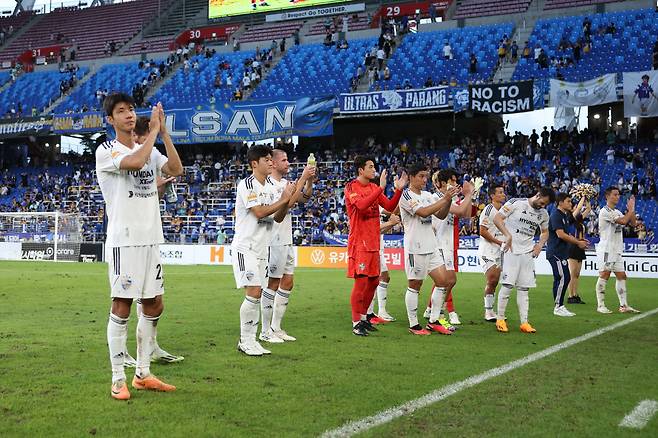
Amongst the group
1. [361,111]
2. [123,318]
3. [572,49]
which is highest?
[572,49]

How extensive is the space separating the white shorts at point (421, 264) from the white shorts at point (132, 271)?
4.75 meters

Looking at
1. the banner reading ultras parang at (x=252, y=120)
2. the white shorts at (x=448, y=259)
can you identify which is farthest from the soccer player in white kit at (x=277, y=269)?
the banner reading ultras parang at (x=252, y=120)

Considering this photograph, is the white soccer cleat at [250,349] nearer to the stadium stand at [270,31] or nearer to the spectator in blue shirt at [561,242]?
the spectator in blue shirt at [561,242]

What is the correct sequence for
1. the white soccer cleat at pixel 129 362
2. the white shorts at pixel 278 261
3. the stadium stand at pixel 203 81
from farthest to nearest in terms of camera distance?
the stadium stand at pixel 203 81 < the white shorts at pixel 278 261 < the white soccer cleat at pixel 129 362

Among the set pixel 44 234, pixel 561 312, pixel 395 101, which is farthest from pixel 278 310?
pixel 44 234

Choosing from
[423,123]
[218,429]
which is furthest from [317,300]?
[423,123]

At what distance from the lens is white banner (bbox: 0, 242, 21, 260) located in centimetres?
3422

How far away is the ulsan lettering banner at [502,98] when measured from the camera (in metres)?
31.2

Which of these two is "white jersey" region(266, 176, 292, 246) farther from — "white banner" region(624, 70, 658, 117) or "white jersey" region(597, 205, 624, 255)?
"white banner" region(624, 70, 658, 117)

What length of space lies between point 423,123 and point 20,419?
1422 inches

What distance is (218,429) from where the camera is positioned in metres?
4.88

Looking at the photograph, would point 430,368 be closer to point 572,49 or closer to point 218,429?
point 218,429

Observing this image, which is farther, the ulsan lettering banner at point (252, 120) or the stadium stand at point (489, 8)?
the stadium stand at point (489, 8)

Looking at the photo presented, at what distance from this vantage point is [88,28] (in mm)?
57188
